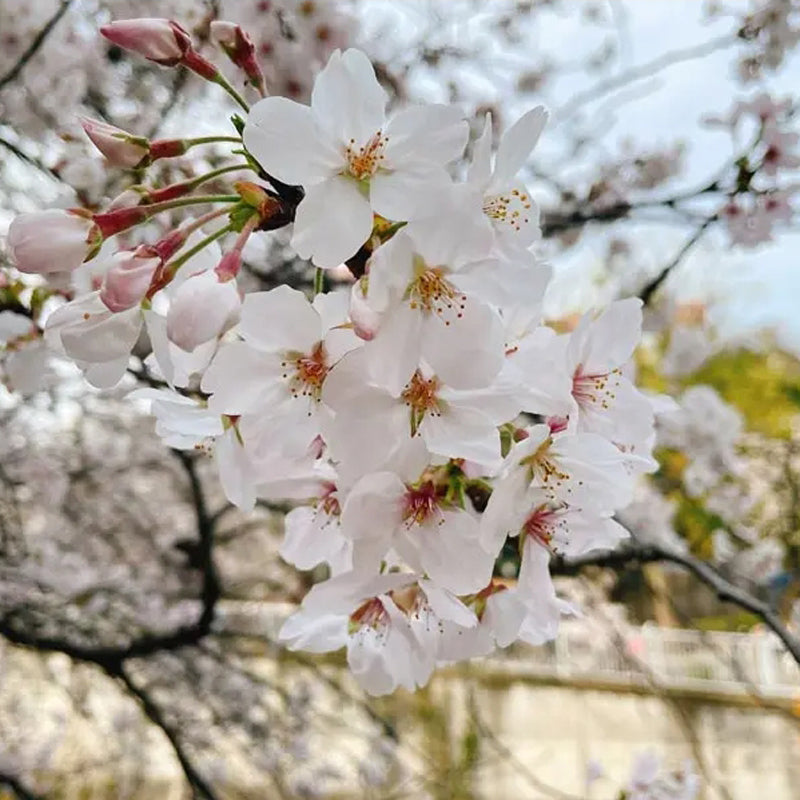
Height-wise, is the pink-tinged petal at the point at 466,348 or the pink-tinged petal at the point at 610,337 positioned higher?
the pink-tinged petal at the point at 610,337

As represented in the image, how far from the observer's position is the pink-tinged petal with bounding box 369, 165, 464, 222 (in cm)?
41

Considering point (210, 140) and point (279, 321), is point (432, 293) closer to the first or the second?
point (279, 321)

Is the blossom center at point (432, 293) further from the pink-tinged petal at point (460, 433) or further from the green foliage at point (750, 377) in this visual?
the green foliage at point (750, 377)

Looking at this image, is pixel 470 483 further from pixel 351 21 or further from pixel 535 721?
pixel 535 721

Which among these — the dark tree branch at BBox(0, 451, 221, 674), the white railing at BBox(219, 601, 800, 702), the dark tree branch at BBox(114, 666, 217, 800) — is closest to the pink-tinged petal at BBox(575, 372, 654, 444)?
the dark tree branch at BBox(0, 451, 221, 674)

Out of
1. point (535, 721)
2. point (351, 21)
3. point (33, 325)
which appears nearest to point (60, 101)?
point (351, 21)

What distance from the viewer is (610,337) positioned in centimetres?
55

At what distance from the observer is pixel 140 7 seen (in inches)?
61.9

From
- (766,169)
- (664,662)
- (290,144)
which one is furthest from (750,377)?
(290,144)

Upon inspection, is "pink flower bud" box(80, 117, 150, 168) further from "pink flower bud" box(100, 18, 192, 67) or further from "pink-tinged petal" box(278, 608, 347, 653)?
"pink-tinged petal" box(278, 608, 347, 653)

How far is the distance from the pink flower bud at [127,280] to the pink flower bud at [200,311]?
21mm

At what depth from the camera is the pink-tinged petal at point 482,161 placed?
1.46ft

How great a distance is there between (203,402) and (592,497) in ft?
0.97

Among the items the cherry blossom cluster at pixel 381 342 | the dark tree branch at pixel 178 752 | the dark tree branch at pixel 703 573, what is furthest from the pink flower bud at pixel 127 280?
the dark tree branch at pixel 178 752
